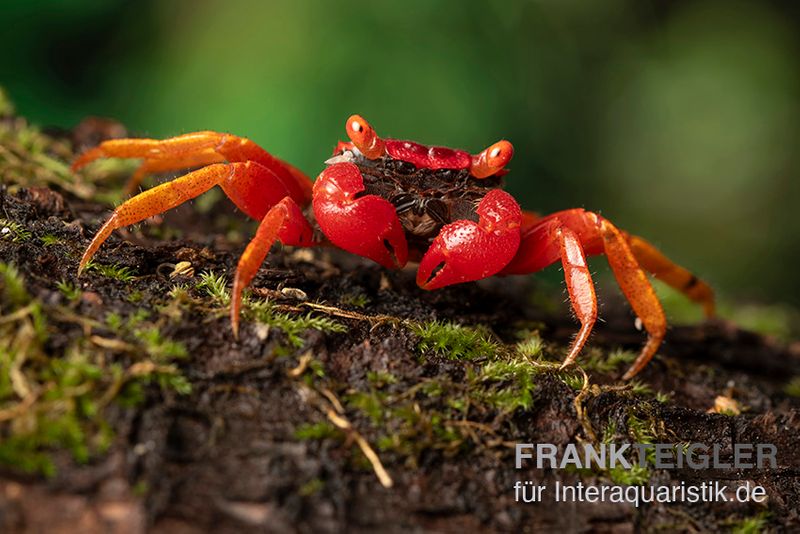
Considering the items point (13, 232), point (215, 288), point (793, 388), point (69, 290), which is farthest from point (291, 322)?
point (793, 388)

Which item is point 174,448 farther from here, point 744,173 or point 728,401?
point 744,173

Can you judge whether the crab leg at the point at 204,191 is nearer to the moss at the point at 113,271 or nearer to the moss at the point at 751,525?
the moss at the point at 113,271

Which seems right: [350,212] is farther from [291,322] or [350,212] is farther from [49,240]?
[49,240]

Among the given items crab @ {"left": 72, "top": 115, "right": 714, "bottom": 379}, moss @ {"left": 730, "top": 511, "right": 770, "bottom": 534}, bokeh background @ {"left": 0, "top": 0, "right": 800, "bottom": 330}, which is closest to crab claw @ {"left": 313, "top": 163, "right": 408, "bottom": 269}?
crab @ {"left": 72, "top": 115, "right": 714, "bottom": 379}

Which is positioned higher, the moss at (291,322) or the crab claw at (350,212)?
the crab claw at (350,212)

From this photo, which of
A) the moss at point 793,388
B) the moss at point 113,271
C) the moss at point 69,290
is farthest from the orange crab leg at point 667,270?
the moss at point 69,290

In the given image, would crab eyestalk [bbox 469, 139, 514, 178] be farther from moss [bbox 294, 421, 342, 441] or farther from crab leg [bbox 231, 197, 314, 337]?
moss [bbox 294, 421, 342, 441]
